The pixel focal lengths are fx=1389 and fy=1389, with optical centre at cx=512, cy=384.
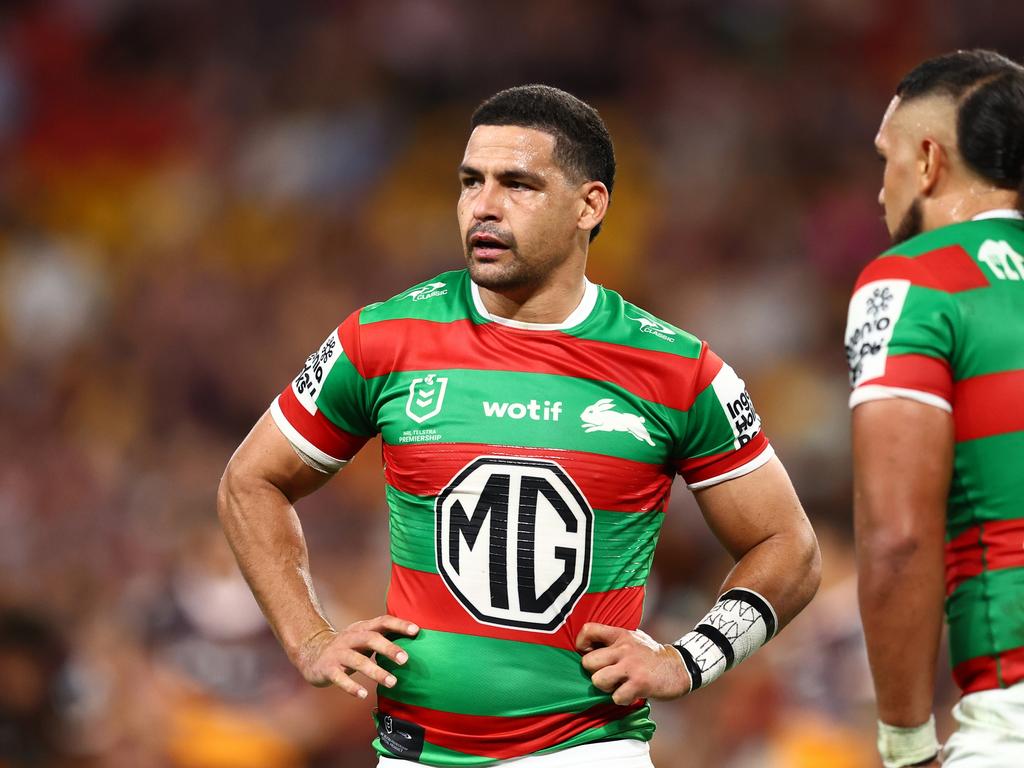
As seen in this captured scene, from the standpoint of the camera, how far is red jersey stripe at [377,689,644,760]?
330 centimetres

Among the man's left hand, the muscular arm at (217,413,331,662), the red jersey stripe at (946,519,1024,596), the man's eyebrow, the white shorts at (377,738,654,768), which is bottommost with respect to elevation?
the white shorts at (377,738,654,768)

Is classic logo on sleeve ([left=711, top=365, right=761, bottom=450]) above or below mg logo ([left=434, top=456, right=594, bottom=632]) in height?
above

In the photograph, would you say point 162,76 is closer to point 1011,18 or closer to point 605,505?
point 1011,18

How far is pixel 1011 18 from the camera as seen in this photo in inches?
365

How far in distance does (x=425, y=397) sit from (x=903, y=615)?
135 centimetres

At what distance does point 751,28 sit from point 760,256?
193 centimetres

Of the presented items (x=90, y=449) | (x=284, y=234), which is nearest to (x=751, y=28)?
(x=284, y=234)

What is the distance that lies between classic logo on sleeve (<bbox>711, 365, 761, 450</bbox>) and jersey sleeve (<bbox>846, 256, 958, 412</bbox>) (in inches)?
30.1

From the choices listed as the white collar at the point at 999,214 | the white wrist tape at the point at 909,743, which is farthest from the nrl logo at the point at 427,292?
the white wrist tape at the point at 909,743

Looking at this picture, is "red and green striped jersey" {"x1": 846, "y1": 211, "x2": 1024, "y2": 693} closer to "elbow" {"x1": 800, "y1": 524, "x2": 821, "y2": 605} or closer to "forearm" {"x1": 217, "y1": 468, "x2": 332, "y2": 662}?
"elbow" {"x1": 800, "y1": 524, "x2": 821, "y2": 605}

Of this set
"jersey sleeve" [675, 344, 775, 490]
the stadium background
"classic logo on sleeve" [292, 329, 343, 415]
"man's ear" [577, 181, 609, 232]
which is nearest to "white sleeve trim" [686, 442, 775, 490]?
"jersey sleeve" [675, 344, 775, 490]

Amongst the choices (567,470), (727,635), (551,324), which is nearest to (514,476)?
(567,470)

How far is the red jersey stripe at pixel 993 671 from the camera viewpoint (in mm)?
2650

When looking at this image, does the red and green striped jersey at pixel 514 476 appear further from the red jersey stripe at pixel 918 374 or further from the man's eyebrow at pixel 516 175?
the red jersey stripe at pixel 918 374
